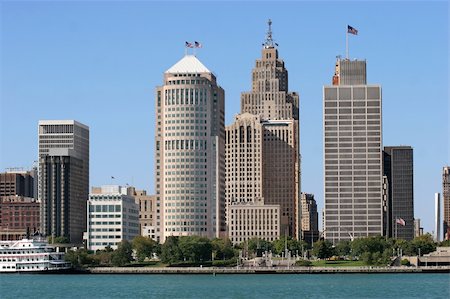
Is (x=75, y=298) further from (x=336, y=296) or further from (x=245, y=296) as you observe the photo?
(x=336, y=296)

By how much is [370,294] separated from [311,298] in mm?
12572

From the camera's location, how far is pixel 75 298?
192 m

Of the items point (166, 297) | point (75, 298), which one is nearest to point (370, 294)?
point (166, 297)

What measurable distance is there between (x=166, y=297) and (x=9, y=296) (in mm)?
25953

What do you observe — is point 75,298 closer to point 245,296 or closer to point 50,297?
point 50,297

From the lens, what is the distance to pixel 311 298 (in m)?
186

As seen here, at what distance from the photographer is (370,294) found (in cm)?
19412

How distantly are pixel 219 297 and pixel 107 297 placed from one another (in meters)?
17.4

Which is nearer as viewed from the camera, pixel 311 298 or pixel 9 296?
pixel 311 298

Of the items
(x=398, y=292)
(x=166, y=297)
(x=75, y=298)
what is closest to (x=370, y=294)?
(x=398, y=292)

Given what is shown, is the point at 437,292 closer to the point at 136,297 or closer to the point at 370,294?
the point at 370,294

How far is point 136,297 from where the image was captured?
7613 inches

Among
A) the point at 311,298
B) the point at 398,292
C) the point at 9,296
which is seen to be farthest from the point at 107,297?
the point at 398,292

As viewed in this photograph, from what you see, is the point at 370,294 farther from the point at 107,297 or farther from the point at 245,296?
the point at 107,297
